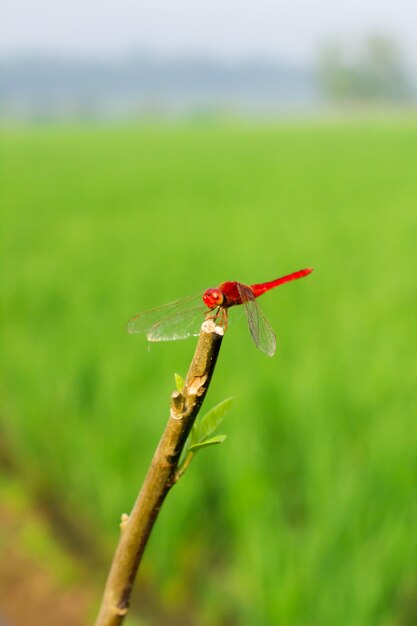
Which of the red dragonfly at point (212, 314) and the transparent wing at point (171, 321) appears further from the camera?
the transparent wing at point (171, 321)

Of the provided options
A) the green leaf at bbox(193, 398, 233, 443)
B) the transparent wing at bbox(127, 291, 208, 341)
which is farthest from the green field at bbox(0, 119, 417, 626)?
the green leaf at bbox(193, 398, 233, 443)

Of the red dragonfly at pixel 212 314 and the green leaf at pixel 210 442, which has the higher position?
the red dragonfly at pixel 212 314

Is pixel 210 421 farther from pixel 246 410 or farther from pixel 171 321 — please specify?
pixel 246 410

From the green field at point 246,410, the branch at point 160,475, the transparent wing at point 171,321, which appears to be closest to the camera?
the branch at point 160,475

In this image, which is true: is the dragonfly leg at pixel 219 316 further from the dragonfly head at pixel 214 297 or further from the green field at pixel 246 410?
the green field at pixel 246 410

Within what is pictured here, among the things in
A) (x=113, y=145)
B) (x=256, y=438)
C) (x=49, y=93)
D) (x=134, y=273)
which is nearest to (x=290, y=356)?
(x=256, y=438)

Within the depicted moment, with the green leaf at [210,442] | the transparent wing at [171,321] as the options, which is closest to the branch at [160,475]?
the green leaf at [210,442]

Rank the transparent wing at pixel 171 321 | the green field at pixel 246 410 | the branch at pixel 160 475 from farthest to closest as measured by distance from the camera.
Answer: the green field at pixel 246 410
the transparent wing at pixel 171 321
the branch at pixel 160 475

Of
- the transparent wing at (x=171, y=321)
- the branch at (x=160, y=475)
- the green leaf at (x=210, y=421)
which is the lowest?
the branch at (x=160, y=475)
